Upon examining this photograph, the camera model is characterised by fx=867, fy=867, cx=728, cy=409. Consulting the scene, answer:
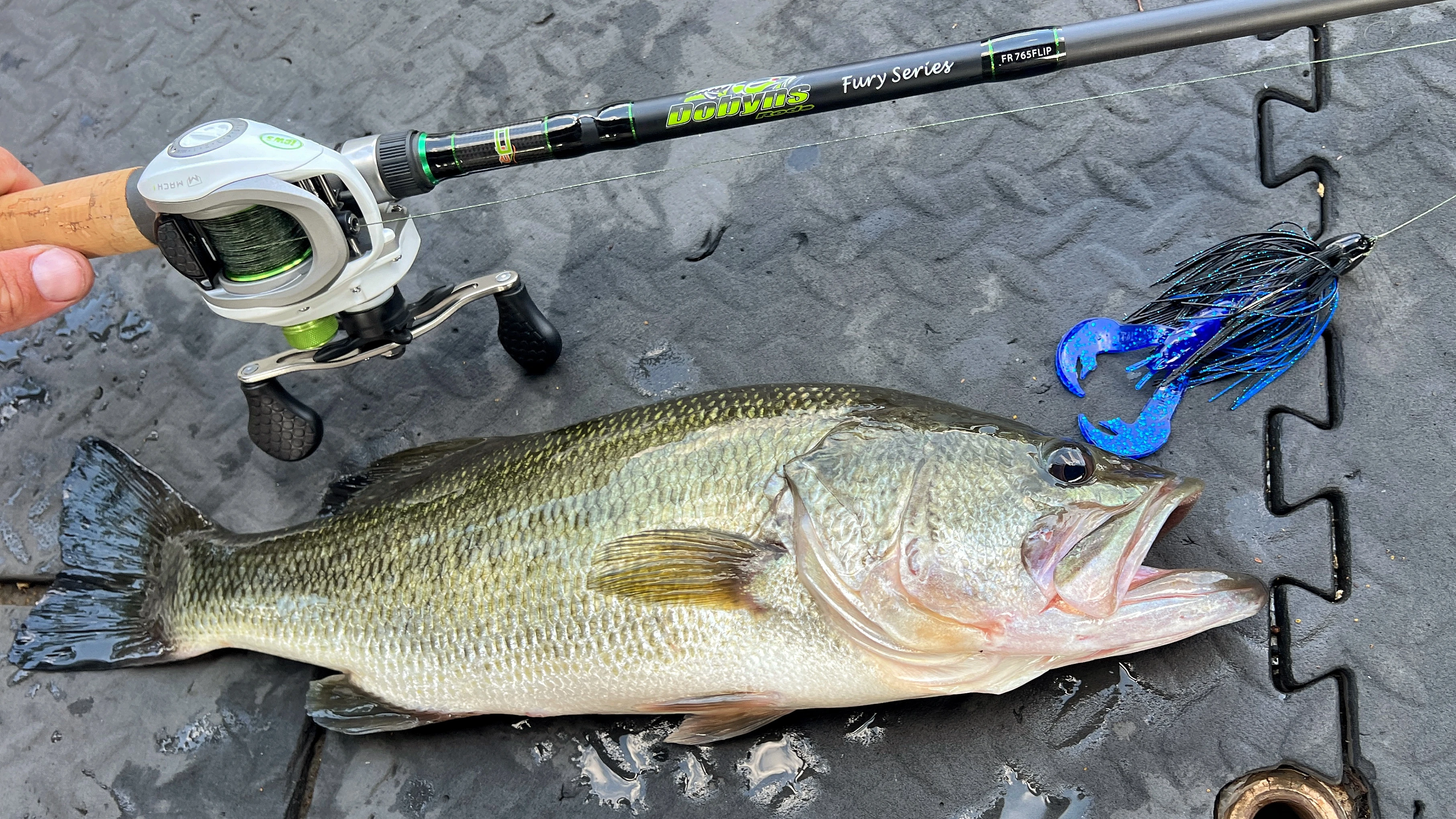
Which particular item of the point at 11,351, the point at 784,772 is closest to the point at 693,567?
the point at 784,772

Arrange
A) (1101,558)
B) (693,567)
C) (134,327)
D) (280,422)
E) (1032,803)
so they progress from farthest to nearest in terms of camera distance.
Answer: (134,327) < (280,422) < (1032,803) < (693,567) < (1101,558)

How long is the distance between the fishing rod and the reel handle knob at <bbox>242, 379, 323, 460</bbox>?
23 centimetres

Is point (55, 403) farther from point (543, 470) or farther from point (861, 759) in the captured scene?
point (861, 759)

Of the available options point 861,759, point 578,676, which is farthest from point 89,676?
point 861,759

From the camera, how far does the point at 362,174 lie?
7.27 ft

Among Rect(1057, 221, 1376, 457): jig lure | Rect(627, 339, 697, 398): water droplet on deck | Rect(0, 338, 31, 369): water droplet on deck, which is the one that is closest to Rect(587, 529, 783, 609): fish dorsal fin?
Rect(627, 339, 697, 398): water droplet on deck

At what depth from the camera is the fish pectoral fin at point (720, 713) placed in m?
2.27

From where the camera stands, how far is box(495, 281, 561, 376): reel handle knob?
2.60 meters

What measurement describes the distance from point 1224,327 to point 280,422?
110 inches

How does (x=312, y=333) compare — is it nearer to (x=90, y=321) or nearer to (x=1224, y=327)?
(x=90, y=321)

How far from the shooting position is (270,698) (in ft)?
9.02

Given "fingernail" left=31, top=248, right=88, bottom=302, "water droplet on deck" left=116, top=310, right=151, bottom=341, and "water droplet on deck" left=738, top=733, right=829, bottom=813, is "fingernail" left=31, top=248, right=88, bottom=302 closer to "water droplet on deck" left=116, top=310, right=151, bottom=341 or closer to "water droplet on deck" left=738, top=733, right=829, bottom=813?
"water droplet on deck" left=116, top=310, right=151, bottom=341

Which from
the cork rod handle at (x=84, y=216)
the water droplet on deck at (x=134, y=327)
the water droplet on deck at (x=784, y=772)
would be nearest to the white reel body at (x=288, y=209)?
the cork rod handle at (x=84, y=216)

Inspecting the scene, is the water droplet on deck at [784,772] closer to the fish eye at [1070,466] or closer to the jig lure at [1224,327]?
the fish eye at [1070,466]
